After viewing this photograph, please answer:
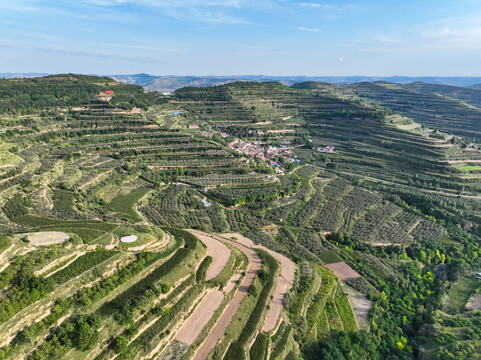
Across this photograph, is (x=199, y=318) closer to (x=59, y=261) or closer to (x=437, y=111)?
(x=59, y=261)

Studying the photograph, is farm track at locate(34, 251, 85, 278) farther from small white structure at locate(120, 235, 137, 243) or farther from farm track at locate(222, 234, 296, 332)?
farm track at locate(222, 234, 296, 332)

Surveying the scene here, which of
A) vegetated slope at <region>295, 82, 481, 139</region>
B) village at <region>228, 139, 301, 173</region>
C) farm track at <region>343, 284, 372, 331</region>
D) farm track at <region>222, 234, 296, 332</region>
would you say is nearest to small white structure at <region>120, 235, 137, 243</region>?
farm track at <region>222, 234, 296, 332</region>

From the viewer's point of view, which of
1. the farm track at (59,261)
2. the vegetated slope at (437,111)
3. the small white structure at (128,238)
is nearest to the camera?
the farm track at (59,261)

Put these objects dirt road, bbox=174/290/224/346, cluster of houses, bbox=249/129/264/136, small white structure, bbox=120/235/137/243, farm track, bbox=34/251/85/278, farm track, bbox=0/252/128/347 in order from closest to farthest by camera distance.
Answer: farm track, bbox=0/252/128/347, farm track, bbox=34/251/85/278, dirt road, bbox=174/290/224/346, small white structure, bbox=120/235/137/243, cluster of houses, bbox=249/129/264/136

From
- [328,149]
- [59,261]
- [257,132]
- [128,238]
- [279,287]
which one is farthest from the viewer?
[257,132]

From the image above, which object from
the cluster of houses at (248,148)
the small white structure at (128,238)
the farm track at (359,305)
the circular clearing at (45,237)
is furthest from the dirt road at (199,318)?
the cluster of houses at (248,148)

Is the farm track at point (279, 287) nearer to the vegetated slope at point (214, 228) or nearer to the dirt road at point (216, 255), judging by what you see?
the vegetated slope at point (214, 228)

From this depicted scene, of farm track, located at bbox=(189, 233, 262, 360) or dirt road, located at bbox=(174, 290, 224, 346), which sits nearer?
farm track, located at bbox=(189, 233, 262, 360)

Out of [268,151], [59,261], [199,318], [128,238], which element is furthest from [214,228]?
[268,151]

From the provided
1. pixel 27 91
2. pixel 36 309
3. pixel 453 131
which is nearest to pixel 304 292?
pixel 36 309
